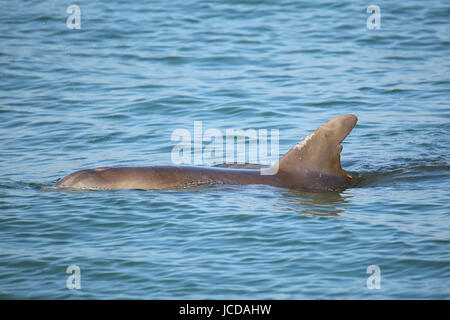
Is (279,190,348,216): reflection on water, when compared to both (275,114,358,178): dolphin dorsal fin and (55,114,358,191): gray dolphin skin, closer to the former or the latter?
(55,114,358,191): gray dolphin skin

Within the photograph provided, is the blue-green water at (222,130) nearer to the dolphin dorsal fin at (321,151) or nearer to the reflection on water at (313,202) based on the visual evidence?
the reflection on water at (313,202)

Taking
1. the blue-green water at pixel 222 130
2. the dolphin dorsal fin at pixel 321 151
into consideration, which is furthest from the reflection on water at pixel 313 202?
the dolphin dorsal fin at pixel 321 151

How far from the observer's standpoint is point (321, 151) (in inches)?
335

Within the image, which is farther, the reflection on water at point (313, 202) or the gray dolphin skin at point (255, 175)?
the gray dolphin skin at point (255, 175)

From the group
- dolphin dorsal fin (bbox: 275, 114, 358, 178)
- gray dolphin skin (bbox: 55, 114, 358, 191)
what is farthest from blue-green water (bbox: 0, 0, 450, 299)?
dolphin dorsal fin (bbox: 275, 114, 358, 178)

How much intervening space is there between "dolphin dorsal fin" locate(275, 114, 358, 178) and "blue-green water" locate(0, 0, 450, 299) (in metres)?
0.43

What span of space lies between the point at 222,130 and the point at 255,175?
3.22 metres

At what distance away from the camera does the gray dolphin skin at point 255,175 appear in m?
8.49

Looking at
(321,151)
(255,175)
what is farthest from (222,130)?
(321,151)

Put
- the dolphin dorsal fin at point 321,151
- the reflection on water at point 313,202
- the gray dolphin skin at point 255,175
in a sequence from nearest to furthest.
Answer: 1. the reflection on water at point 313,202
2. the dolphin dorsal fin at point 321,151
3. the gray dolphin skin at point 255,175

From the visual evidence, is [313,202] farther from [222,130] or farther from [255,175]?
[222,130]

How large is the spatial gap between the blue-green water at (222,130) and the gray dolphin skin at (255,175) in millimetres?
185

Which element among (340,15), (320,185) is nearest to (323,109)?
(320,185)

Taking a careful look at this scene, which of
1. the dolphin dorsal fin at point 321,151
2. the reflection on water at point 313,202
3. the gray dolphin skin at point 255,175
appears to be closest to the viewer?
the reflection on water at point 313,202
